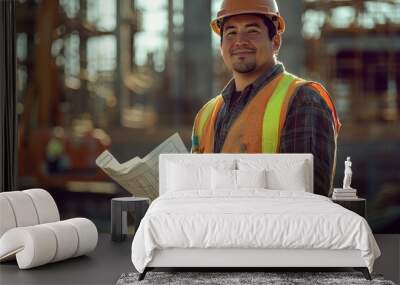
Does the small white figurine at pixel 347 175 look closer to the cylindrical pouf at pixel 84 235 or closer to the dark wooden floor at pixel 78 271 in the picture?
the dark wooden floor at pixel 78 271

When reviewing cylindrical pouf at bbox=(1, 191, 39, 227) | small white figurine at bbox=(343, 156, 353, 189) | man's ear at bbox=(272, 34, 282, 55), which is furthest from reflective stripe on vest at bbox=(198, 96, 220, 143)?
cylindrical pouf at bbox=(1, 191, 39, 227)

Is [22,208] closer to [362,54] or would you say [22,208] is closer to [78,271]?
[78,271]

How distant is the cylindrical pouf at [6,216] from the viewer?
4.71 m

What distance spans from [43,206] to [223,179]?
4.61ft

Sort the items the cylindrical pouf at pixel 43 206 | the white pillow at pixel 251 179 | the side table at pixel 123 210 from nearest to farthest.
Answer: the cylindrical pouf at pixel 43 206, the white pillow at pixel 251 179, the side table at pixel 123 210

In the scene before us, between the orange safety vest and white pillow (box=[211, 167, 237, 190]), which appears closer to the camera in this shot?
white pillow (box=[211, 167, 237, 190])

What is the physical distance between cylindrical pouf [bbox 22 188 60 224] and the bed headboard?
3.37 feet

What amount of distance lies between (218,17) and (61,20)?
1611 mm

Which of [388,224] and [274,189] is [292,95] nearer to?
[274,189]

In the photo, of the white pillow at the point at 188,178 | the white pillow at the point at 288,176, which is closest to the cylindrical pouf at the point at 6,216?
the white pillow at the point at 188,178

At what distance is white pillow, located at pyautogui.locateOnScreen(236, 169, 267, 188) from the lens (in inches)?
210

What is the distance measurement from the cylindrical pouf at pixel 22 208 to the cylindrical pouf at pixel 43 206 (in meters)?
0.04

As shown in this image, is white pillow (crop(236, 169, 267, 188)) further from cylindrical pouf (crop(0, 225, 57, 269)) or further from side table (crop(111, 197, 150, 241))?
cylindrical pouf (crop(0, 225, 57, 269))

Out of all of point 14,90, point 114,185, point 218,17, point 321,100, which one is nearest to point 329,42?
point 321,100
